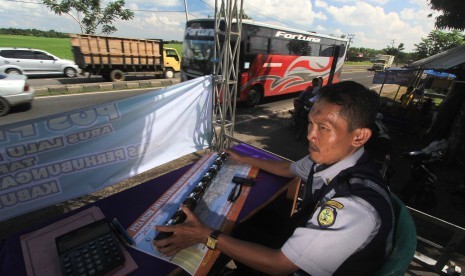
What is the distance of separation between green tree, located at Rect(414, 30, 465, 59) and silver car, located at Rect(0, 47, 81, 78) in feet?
185

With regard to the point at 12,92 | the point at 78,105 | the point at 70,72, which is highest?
the point at 12,92

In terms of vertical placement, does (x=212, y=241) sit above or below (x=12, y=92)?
above

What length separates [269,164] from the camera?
2371 millimetres

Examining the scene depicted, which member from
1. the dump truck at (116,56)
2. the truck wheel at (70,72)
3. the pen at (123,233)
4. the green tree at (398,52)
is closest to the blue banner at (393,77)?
the dump truck at (116,56)

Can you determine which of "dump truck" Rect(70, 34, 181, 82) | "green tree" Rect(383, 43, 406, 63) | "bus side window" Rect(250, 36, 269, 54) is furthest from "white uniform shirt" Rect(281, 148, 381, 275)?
"green tree" Rect(383, 43, 406, 63)

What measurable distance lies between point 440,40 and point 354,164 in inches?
2429

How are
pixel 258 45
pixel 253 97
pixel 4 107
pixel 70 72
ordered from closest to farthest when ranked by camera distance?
pixel 4 107
pixel 258 45
pixel 253 97
pixel 70 72

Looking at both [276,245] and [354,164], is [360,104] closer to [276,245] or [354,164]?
[354,164]

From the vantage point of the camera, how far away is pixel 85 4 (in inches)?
728

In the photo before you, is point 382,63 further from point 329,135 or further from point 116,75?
point 329,135

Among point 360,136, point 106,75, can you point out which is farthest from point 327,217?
point 106,75

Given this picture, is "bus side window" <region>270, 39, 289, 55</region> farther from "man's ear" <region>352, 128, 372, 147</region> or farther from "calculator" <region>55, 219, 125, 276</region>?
"calculator" <region>55, 219, 125, 276</region>

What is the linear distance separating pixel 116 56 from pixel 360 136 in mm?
15483

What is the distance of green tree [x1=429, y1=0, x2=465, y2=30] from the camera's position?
8.90 metres
